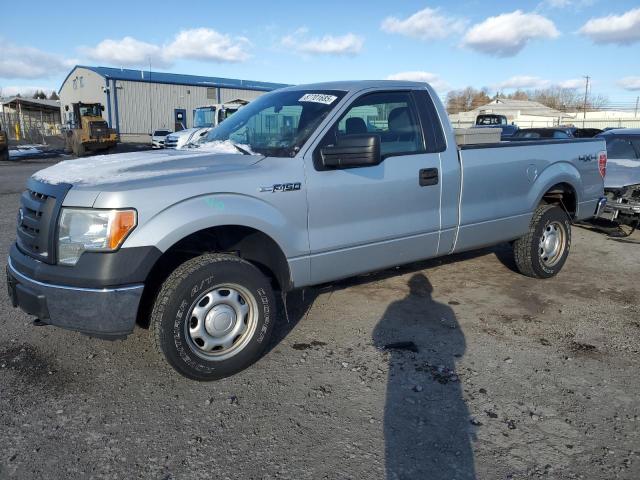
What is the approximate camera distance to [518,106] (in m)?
73.1

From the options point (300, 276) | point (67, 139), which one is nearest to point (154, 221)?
point (300, 276)

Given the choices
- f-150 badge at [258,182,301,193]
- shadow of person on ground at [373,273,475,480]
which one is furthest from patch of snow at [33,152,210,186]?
shadow of person on ground at [373,273,475,480]

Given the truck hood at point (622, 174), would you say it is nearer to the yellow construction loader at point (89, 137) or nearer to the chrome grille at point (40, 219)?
the chrome grille at point (40, 219)

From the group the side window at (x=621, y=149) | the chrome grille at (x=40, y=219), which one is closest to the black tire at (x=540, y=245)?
the side window at (x=621, y=149)

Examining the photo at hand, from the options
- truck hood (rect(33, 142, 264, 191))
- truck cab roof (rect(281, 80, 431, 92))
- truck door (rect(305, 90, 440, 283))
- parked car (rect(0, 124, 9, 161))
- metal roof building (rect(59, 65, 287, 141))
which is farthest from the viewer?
metal roof building (rect(59, 65, 287, 141))

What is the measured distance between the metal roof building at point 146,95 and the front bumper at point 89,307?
41.9 meters

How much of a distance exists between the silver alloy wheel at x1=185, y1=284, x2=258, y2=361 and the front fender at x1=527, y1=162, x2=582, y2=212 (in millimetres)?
3251

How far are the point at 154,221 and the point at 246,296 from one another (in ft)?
2.70

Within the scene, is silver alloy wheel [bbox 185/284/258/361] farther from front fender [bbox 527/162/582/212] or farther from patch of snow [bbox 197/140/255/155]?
front fender [bbox 527/162/582/212]

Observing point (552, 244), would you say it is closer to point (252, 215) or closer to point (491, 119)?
point (252, 215)

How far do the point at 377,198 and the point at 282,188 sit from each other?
33.7 inches

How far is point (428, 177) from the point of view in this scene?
433 centimetres

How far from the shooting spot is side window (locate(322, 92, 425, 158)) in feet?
13.5

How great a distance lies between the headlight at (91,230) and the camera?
2.98 metres
